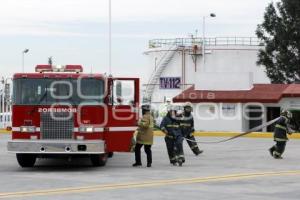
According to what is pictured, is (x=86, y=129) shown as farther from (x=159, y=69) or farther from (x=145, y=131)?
(x=159, y=69)

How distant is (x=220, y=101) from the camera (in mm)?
44625

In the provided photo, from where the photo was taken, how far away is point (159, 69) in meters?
61.5

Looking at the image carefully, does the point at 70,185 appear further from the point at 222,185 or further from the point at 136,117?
the point at 136,117

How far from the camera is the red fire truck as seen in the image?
1711cm

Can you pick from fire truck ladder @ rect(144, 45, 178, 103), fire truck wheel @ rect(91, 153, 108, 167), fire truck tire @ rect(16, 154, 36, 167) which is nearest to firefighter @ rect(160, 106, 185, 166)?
fire truck wheel @ rect(91, 153, 108, 167)

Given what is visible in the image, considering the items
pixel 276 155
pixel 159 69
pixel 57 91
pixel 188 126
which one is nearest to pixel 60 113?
pixel 57 91

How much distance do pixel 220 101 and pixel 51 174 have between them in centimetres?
2876

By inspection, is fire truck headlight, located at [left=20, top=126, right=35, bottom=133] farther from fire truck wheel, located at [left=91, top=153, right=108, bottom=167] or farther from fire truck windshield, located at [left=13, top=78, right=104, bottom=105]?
fire truck wheel, located at [left=91, top=153, right=108, bottom=167]

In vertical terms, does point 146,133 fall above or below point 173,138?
above

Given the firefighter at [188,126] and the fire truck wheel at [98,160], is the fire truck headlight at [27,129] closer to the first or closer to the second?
the fire truck wheel at [98,160]

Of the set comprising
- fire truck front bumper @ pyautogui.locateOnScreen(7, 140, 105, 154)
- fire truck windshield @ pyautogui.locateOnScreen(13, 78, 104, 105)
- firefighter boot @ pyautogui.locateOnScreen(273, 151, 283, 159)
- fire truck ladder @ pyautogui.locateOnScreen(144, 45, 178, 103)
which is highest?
fire truck ladder @ pyautogui.locateOnScreen(144, 45, 178, 103)

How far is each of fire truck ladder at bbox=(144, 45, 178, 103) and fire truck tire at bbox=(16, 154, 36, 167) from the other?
139 ft

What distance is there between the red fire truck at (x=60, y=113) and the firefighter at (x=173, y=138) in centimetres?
202

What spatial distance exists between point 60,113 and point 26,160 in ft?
6.77
